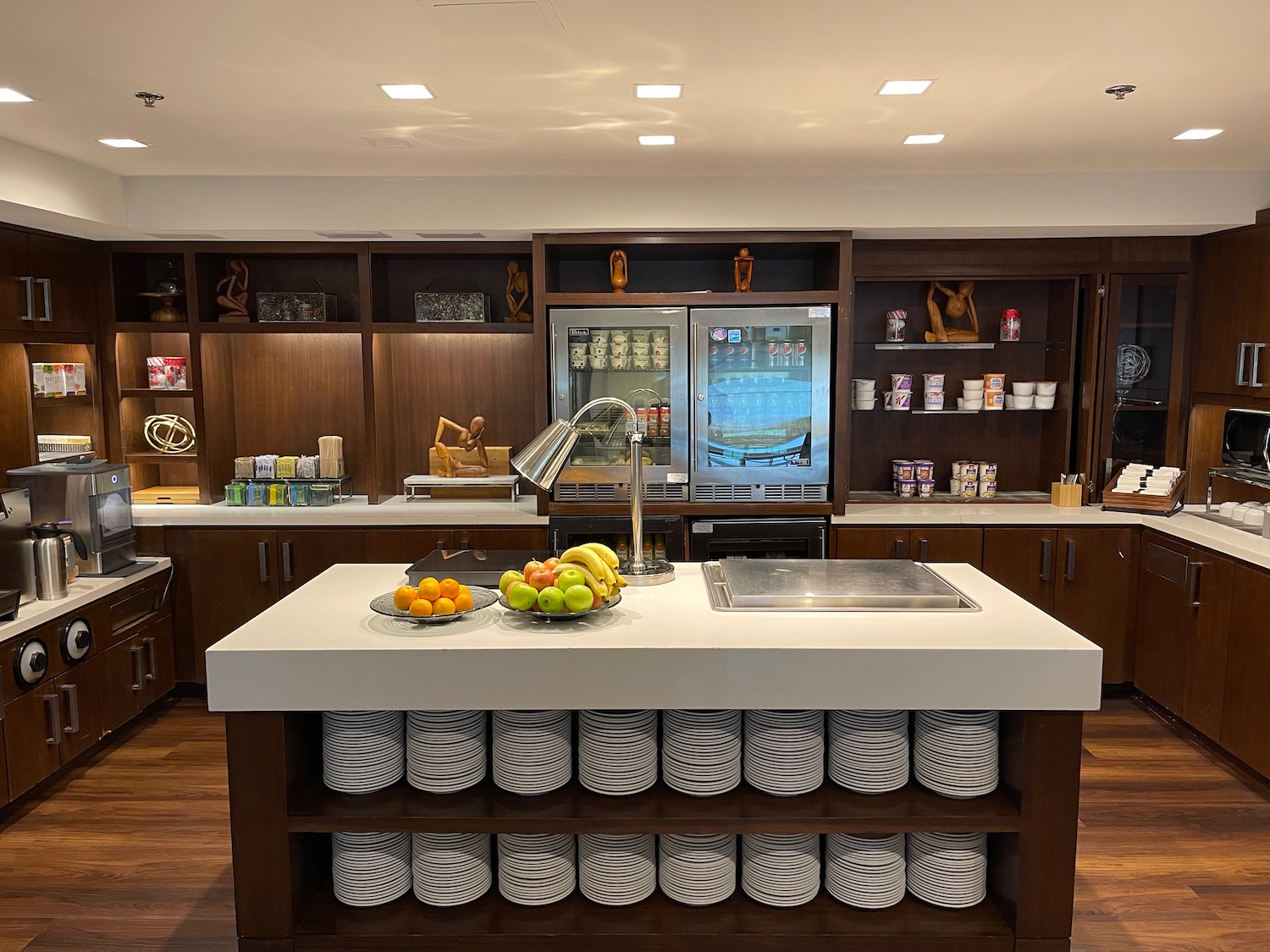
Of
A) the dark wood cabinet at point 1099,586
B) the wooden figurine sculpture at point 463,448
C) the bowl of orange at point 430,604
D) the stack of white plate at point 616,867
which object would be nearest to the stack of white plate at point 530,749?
the stack of white plate at point 616,867

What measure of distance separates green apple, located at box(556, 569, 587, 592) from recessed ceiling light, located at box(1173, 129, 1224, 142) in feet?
9.10

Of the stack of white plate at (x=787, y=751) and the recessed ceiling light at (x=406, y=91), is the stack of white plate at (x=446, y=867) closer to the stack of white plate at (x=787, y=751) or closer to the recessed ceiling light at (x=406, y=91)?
the stack of white plate at (x=787, y=751)

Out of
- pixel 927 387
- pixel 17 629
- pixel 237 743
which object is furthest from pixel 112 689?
pixel 927 387

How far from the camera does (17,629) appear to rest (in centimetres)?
341

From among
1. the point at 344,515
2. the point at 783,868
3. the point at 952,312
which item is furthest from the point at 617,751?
the point at 952,312

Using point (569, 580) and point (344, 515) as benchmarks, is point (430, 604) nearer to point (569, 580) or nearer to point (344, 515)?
point (569, 580)

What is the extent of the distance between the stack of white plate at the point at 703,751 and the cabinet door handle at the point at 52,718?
2.48m

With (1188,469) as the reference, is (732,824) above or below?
below

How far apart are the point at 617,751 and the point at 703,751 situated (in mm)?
218

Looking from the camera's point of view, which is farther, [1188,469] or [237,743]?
[1188,469]

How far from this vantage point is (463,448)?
498 cm

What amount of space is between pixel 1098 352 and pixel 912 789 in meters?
3.04

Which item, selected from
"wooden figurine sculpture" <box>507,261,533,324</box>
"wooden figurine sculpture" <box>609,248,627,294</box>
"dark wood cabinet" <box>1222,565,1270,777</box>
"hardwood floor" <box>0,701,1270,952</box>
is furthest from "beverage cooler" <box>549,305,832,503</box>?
"hardwood floor" <box>0,701,1270,952</box>

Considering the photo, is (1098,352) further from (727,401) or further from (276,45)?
(276,45)
